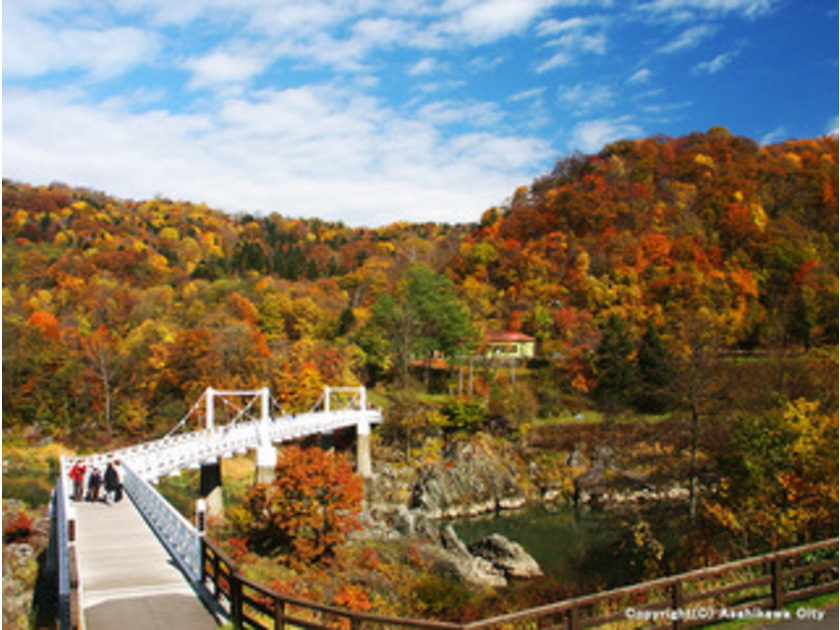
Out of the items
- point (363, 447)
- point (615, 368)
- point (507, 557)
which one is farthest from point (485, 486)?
point (615, 368)

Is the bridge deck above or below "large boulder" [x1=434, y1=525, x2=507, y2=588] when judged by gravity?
above

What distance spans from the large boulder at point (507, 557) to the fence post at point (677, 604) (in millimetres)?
11685

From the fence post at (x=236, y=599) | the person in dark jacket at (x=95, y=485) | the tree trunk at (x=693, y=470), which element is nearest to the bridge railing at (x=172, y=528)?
the person in dark jacket at (x=95, y=485)

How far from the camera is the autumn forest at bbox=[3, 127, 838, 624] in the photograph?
34.9 meters

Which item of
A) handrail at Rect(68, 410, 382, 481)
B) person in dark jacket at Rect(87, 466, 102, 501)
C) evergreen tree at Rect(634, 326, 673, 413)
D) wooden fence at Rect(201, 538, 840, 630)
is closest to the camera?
wooden fence at Rect(201, 538, 840, 630)

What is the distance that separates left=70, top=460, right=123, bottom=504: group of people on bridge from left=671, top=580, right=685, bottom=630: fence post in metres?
11.9

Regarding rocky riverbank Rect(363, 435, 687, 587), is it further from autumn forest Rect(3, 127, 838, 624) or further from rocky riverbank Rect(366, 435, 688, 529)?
autumn forest Rect(3, 127, 838, 624)

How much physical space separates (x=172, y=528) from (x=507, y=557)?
11.4 metres

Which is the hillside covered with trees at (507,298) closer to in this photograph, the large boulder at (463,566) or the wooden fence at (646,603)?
the large boulder at (463,566)

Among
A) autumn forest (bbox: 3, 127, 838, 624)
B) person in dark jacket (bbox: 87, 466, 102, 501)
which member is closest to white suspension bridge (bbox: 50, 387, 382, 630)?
person in dark jacket (bbox: 87, 466, 102, 501)

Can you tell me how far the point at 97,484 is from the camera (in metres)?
14.8

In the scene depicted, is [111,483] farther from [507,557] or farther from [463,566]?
[507,557]

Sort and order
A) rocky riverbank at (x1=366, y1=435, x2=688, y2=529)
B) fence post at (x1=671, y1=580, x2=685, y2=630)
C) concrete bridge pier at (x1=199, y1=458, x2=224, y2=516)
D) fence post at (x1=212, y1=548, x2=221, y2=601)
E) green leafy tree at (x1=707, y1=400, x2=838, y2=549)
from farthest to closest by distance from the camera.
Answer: rocky riverbank at (x1=366, y1=435, x2=688, y2=529), concrete bridge pier at (x1=199, y1=458, x2=224, y2=516), green leafy tree at (x1=707, y1=400, x2=838, y2=549), fence post at (x1=212, y1=548, x2=221, y2=601), fence post at (x1=671, y1=580, x2=685, y2=630)

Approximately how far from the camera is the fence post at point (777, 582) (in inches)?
310
